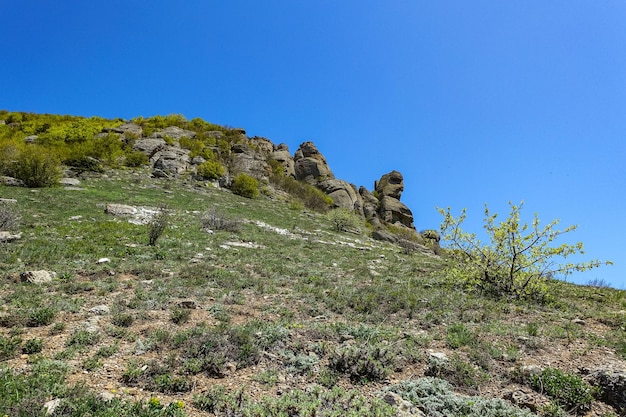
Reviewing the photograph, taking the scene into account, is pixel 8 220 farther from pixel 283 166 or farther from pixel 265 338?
pixel 283 166

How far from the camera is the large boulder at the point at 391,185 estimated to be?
63000mm

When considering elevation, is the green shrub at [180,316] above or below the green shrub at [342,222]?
below

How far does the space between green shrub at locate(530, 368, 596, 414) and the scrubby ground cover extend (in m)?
0.03

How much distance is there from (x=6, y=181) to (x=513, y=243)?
29917mm

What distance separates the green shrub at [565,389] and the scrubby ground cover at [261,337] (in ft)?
0.09

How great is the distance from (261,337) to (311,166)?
172ft

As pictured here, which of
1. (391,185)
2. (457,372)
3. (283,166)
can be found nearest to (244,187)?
(283,166)

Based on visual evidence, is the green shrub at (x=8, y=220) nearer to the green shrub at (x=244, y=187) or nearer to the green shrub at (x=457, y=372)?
the green shrub at (x=457, y=372)

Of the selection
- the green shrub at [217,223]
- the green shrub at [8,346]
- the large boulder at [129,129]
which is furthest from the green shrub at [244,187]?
the green shrub at [8,346]

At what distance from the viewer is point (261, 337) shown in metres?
7.21

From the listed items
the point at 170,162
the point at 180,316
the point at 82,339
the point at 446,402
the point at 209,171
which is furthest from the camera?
the point at 209,171

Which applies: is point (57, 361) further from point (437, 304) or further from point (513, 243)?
point (513, 243)

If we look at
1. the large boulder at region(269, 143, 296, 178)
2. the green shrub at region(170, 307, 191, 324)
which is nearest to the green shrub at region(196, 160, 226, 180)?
the large boulder at region(269, 143, 296, 178)

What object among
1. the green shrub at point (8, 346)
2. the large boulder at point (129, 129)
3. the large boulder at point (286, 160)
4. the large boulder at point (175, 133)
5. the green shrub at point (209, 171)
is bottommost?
the green shrub at point (8, 346)
